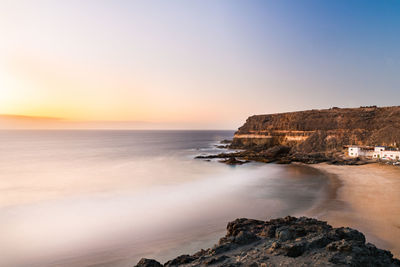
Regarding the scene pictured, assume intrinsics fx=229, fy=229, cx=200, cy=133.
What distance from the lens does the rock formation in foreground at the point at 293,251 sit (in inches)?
220

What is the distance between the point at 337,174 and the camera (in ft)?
80.5

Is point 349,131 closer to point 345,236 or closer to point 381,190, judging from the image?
point 381,190

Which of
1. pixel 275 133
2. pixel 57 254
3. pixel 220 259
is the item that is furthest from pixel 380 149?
pixel 57 254

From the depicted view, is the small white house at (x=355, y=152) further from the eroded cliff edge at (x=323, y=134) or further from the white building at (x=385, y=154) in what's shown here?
the white building at (x=385, y=154)

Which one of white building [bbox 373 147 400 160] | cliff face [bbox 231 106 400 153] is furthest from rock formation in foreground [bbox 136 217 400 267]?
cliff face [bbox 231 106 400 153]

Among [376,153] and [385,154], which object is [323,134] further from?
[385,154]

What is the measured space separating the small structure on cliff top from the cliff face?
485 cm

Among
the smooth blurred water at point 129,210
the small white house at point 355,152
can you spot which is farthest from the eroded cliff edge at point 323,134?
the smooth blurred water at point 129,210

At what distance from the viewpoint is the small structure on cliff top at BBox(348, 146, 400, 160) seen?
30812 mm

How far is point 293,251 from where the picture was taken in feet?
19.7

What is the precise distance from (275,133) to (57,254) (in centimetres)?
5102

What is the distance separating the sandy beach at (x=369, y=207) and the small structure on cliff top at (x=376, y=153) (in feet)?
33.2

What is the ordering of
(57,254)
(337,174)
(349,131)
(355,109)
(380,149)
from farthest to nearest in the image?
(355,109), (349,131), (380,149), (337,174), (57,254)

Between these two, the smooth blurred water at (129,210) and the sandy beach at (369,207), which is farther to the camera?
the sandy beach at (369,207)
